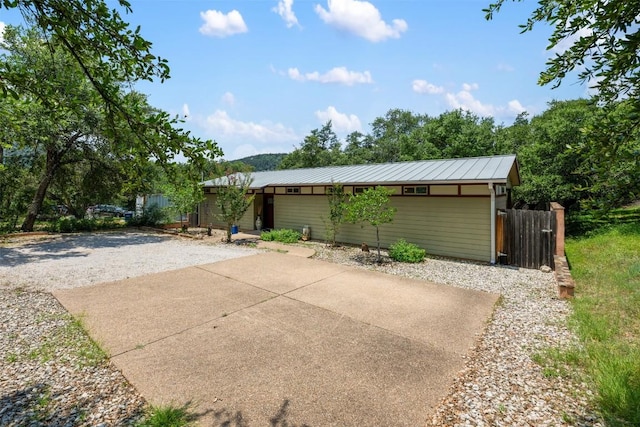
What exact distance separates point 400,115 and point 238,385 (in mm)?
47688

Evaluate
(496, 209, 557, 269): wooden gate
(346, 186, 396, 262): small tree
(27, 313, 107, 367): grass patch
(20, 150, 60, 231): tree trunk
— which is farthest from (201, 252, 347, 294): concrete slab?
(20, 150, 60, 231): tree trunk

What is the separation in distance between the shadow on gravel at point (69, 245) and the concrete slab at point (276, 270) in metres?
5.47

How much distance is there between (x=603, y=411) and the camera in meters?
2.80

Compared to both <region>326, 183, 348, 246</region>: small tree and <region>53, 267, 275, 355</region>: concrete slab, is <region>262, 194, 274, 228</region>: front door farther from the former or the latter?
<region>53, 267, 275, 355</region>: concrete slab

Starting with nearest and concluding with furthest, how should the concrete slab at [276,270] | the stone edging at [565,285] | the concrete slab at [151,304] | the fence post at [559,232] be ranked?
1. the concrete slab at [151,304]
2. the stone edging at [565,285]
3. the concrete slab at [276,270]
4. the fence post at [559,232]

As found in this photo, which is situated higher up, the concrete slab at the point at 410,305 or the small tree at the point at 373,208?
the small tree at the point at 373,208

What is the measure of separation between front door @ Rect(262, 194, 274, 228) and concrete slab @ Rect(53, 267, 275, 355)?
318 inches

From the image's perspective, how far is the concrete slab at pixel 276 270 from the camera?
7.04m

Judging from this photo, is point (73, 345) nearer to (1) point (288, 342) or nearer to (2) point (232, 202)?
(1) point (288, 342)

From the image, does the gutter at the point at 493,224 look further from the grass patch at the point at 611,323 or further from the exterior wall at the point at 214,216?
the exterior wall at the point at 214,216

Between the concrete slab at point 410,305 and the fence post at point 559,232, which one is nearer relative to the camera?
the concrete slab at point 410,305

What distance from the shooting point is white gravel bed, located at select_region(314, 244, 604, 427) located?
2807mm

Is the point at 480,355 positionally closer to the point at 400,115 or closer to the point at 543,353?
the point at 543,353

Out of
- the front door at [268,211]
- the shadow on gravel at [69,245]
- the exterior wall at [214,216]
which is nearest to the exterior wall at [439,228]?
the front door at [268,211]
